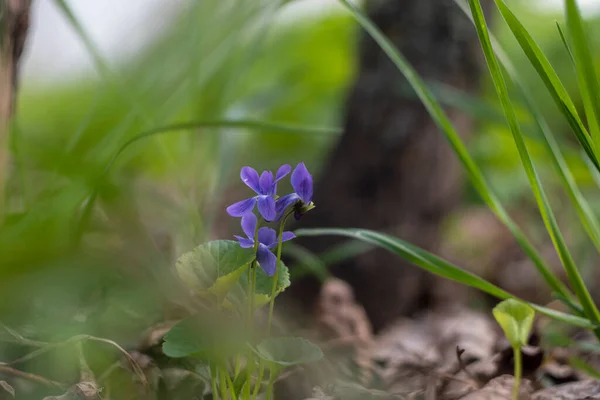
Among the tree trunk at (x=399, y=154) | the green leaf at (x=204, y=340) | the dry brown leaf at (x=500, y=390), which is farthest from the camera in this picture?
the tree trunk at (x=399, y=154)

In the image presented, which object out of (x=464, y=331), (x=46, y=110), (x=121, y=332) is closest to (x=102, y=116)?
(x=121, y=332)

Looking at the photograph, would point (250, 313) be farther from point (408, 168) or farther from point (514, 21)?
point (408, 168)

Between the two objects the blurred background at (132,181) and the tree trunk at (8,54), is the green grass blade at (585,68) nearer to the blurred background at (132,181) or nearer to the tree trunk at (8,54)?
the blurred background at (132,181)

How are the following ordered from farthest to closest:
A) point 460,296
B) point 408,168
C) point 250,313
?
point 460,296, point 408,168, point 250,313

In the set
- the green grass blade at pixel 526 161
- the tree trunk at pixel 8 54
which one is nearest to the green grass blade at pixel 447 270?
the green grass blade at pixel 526 161

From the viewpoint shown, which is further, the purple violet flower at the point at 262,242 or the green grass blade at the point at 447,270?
the green grass blade at the point at 447,270

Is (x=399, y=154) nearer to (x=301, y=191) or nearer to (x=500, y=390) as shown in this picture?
(x=500, y=390)
